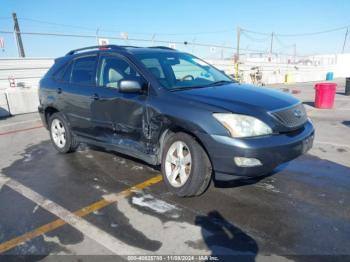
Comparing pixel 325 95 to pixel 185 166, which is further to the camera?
pixel 325 95

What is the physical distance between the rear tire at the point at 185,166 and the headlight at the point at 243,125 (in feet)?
Result: 1.44

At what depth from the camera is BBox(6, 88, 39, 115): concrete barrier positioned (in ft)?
37.1

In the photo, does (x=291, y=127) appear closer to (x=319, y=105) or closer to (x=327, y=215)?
(x=327, y=215)

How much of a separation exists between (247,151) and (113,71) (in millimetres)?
2444

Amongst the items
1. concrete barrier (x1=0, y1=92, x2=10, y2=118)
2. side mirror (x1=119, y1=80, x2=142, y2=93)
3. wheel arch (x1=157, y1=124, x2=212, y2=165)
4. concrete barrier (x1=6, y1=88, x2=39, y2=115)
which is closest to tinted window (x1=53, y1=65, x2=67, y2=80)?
side mirror (x1=119, y1=80, x2=142, y2=93)

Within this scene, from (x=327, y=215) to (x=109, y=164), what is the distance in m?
3.30

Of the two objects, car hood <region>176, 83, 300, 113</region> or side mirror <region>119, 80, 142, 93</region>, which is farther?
side mirror <region>119, 80, 142, 93</region>

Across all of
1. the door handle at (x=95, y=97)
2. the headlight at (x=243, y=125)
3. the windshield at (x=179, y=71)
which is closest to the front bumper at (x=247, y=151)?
the headlight at (x=243, y=125)

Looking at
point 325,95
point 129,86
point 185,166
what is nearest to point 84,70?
point 129,86

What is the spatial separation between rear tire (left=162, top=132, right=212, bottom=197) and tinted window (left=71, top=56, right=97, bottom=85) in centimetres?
190

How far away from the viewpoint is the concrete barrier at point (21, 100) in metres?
11.3

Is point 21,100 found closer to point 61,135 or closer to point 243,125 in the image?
point 61,135

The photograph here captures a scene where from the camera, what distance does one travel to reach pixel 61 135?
5.63m

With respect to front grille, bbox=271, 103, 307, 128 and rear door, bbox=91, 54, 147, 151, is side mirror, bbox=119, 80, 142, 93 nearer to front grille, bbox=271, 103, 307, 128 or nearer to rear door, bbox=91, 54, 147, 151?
rear door, bbox=91, 54, 147, 151
